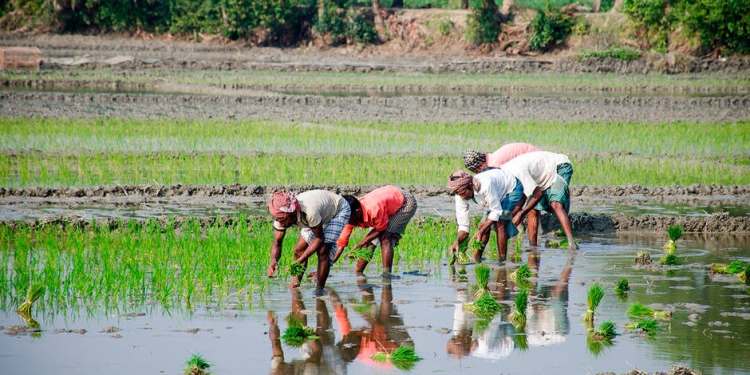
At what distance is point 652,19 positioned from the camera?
28.8m

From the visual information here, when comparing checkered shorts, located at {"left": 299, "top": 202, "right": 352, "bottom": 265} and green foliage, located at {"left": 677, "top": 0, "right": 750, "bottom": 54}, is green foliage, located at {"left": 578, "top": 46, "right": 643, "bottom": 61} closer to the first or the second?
green foliage, located at {"left": 677, "top": 0, "right": 750, "bottom": 54}

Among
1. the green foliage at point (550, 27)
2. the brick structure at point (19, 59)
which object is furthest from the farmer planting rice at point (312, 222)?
the green foliage at point (550, 27)

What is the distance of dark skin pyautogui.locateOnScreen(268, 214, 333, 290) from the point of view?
588cm

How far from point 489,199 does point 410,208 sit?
0.65 metres

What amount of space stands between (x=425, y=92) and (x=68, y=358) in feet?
58.8

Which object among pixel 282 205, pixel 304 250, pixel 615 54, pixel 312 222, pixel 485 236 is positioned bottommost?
pixel 485 236

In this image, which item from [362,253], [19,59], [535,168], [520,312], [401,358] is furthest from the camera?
[19,59]

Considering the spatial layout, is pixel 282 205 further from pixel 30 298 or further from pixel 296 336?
pixel 30 298

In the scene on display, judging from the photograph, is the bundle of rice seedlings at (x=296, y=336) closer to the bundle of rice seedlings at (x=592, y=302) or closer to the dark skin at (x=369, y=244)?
the dark skin at (x=369, y=244)

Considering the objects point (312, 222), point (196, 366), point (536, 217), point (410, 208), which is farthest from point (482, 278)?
point (536, 217)

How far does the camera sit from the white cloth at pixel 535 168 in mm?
7699

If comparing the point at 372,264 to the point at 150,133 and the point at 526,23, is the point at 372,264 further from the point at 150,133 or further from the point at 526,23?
the point at 526,23

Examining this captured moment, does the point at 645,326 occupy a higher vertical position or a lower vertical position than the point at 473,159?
lower

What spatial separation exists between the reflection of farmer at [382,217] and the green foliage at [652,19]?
2372 centimetres
